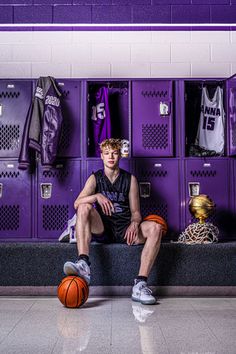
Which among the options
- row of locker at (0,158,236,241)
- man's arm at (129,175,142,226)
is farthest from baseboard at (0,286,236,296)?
row of locker at (0,158,236,241)

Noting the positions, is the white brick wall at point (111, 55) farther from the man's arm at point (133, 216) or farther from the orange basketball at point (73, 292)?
the orange basketball at point (73, 292)

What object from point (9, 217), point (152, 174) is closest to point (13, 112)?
point (9, 217)

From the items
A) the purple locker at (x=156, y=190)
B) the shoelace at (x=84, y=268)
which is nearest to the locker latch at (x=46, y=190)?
the purple locker at (x=156, y=190)

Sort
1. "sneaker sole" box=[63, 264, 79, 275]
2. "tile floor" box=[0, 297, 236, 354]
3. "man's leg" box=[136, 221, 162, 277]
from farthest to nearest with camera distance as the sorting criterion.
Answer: "man's leg" box=[136, 221, 162, 277]
"sneaker sole" box=[63, 264, 79, 275]
"tile floor" box=[0, 297, 236, 354]

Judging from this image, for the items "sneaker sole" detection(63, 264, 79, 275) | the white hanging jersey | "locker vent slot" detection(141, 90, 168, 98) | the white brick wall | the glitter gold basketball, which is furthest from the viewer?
the white brick wall

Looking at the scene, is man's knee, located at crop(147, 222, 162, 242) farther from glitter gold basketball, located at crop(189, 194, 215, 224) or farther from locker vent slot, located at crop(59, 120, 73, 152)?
locker vent slot, located at crop(59, 120, 73, 152)

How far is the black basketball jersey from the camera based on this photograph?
3846mm

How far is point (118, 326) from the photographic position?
2.82 m

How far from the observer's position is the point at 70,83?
4.44 m

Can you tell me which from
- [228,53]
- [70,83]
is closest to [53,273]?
[70,83]

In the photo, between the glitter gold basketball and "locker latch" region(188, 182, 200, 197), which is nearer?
the glitter gold basketball

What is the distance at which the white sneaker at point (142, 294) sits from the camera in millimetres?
3434

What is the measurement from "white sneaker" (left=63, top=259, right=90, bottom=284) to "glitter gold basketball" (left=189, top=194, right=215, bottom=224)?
1085mm

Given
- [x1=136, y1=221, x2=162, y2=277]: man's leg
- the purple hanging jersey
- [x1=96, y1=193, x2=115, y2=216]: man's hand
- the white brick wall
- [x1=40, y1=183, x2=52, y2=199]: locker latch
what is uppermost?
the white brick wall
